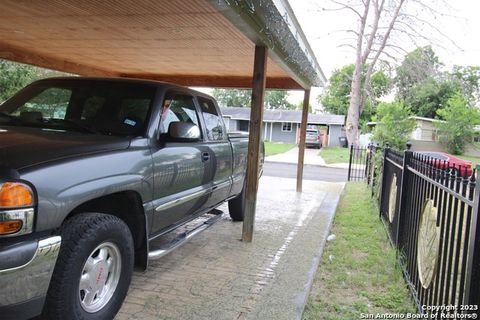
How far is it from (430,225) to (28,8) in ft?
15.4

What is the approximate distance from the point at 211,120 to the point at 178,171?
Answer: 4.95ft

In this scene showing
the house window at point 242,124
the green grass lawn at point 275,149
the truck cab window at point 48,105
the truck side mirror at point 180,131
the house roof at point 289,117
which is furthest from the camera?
the house window at point 242,124

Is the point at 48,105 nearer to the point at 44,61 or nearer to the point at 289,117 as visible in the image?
the point at 44,61

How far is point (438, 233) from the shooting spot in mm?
3375

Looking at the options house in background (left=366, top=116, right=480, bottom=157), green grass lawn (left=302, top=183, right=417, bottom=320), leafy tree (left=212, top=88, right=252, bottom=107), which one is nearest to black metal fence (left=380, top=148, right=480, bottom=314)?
green grass lawn (left=302, top=183, right=417, bottom=320)

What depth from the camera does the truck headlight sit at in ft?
7.62

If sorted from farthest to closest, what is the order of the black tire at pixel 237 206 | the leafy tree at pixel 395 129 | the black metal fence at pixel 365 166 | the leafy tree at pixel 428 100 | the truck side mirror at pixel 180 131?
the leafy tree at pixel 428 100, the leafy tree at pixel 395 129, the black metal fence at pixel 365 166, the black tire at pixel 237 206, the truck side mirror at pixel 180 131

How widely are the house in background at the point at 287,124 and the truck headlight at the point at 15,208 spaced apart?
40909 millimetres

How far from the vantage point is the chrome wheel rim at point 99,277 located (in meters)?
2.93

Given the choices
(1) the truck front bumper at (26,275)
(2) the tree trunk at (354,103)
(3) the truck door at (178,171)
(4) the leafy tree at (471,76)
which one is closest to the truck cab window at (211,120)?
(3) the truck door at (178,171)

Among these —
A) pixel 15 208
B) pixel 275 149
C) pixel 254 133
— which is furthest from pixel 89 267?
pixel 275 149

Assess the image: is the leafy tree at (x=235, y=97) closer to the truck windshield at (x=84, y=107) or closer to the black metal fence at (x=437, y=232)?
the black metal fence at (x=437, y=232)

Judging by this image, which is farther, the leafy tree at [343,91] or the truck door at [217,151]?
the leafy tree at [343,91]

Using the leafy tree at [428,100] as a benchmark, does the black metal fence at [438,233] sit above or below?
below
